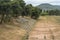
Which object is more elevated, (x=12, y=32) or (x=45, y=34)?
(x=12, y=32)

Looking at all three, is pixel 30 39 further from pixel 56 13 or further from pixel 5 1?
pixel 56 13

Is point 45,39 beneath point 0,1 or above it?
beneath

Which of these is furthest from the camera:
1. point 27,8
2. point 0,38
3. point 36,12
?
point 36,12

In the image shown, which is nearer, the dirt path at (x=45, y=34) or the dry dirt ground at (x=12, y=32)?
the dry dirt ground at (x=12, y=32)

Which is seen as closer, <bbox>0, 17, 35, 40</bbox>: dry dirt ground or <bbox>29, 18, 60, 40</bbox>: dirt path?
<bbox>0, 17, 35, 40</bbox>: dry dirt ground

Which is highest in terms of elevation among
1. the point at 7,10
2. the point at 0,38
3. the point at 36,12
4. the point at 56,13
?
the point at 7,10

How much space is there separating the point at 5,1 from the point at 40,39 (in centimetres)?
778

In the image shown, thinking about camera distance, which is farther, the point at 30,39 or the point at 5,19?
the point at 5,19

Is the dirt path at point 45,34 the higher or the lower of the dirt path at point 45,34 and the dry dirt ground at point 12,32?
the lower

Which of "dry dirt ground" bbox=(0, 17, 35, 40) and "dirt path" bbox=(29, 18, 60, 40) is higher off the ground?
"dry dirt ground" bbox=(0, 17, 35, 40)

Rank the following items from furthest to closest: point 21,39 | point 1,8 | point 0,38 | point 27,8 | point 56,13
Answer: point 56,13 < point 27,8 < point 1,8 < point 21,39 < point 0,38

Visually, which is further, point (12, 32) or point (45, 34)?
point (45, 34)

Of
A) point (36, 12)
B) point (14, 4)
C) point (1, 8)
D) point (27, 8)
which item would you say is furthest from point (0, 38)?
point (36, 12)

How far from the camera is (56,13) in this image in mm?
118562
